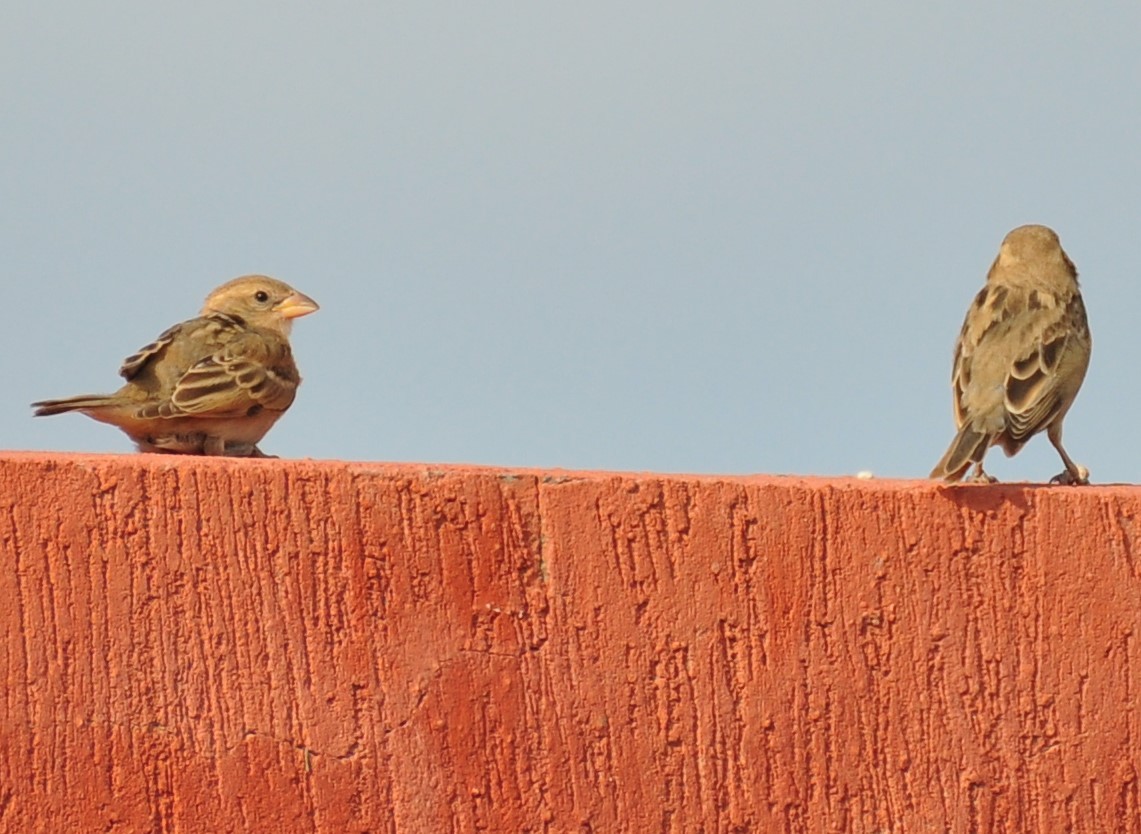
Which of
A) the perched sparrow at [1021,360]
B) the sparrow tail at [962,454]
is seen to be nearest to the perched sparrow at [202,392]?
the perched sparrow at [1021,360]

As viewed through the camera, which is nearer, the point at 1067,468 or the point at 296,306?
the point at 1067,468

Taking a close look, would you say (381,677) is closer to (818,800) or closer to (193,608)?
(193,608)

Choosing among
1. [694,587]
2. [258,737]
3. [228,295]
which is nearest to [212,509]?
[258,737]

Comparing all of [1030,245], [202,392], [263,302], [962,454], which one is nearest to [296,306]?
[263,302]

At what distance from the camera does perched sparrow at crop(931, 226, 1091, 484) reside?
5.36m

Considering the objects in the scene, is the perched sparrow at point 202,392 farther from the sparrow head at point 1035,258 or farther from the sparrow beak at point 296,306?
the sparrow head at point 1035,258

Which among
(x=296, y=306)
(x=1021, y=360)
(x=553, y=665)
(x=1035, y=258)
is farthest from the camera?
(x=296, y=306)

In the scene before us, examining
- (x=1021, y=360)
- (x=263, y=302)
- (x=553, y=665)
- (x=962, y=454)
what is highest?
(x=263, y=302)

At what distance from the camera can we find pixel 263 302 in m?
8.17

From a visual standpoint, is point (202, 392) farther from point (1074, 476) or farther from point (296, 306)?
point (1074, 476)

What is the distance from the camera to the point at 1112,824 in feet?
11.4

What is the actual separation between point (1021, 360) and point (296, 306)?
12.5 ft

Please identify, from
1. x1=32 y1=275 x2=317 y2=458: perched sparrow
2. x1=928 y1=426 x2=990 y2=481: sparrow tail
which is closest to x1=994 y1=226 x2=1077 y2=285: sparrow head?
x1=928 y1=426 x2=990 y2=481: sparrow tail

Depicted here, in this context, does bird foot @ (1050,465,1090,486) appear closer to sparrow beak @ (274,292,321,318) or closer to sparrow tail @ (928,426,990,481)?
sparrow tail @ (928,426,990,481)
